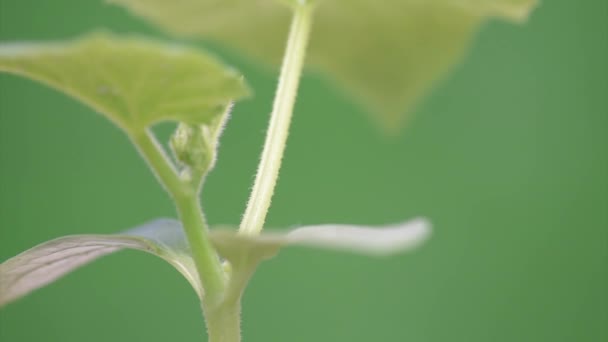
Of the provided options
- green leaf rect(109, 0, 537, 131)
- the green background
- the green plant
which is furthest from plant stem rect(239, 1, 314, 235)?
the green background

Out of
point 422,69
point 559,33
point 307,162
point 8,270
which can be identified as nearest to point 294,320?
Result: point 307,162

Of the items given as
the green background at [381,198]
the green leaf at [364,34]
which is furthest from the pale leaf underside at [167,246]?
the green background at [381,198]

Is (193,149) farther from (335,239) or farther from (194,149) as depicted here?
(335,239)

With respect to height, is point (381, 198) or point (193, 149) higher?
point (193, 149)

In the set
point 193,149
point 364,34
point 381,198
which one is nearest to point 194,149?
point 193,149

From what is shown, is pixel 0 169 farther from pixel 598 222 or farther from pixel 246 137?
pixel 598 222

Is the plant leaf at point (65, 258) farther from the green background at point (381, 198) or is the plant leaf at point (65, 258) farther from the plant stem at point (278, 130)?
the green background at point (381, 198)
